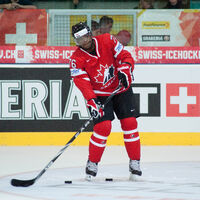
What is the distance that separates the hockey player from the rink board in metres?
2.82

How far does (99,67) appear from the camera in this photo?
4664mm

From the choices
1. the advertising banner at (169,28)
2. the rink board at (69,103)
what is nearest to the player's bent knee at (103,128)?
the rink board at (69,103)

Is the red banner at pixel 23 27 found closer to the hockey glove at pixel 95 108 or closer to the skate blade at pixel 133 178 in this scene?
the hockey glove at pixel 95 108

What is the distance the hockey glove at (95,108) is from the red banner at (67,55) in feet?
10.4

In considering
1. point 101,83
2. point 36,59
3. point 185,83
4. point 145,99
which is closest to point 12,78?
point 36,59

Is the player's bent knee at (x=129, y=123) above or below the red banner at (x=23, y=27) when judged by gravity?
below

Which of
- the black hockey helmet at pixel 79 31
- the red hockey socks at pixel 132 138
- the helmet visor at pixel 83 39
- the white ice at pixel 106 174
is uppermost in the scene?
the black hockey helmet at pixel 79 31

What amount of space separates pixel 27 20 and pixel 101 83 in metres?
3.41

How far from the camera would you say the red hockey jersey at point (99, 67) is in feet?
15.2

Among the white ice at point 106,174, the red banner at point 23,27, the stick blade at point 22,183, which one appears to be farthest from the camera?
the red banner at point 23,27

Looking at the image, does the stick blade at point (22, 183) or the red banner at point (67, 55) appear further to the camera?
the red banner at point (67, 55)

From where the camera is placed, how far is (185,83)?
7688mm

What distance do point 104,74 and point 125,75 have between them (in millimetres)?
170

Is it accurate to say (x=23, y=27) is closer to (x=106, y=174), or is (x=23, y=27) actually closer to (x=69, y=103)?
(x=69, y=103)
